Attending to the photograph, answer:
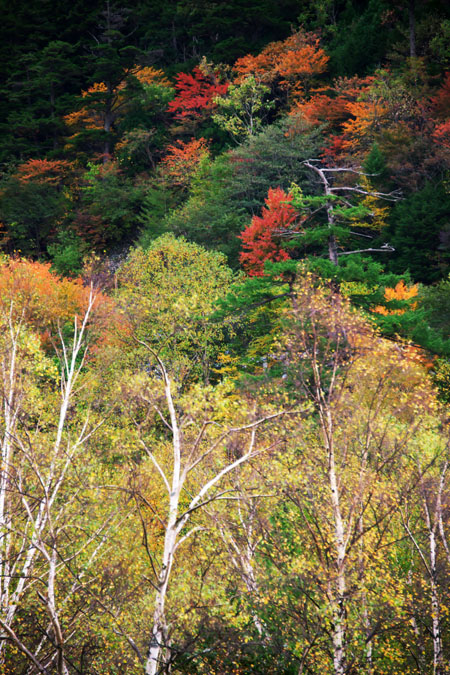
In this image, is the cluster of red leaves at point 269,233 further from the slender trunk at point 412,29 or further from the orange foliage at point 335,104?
the slender trunk at point 412,29

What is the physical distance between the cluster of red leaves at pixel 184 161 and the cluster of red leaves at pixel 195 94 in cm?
332

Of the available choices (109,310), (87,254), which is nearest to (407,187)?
(109,310)

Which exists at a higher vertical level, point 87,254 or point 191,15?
point 191,15

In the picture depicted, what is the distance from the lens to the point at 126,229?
47688 mm

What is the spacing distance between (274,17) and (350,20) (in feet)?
24.7

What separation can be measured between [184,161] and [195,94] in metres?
8.75

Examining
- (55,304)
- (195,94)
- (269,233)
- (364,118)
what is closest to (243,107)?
(195,94)

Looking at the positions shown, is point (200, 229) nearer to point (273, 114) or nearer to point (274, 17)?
point (273, 114)

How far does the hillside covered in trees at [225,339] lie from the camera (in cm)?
1127

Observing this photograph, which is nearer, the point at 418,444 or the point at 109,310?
the point at 418,444

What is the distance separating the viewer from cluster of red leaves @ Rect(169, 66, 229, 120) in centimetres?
5028

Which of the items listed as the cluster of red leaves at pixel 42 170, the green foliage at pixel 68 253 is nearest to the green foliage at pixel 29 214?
the cluster of red leaves at pixel 42 170

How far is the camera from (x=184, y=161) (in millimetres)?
47531

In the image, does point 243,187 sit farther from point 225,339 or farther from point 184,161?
point 225,339
